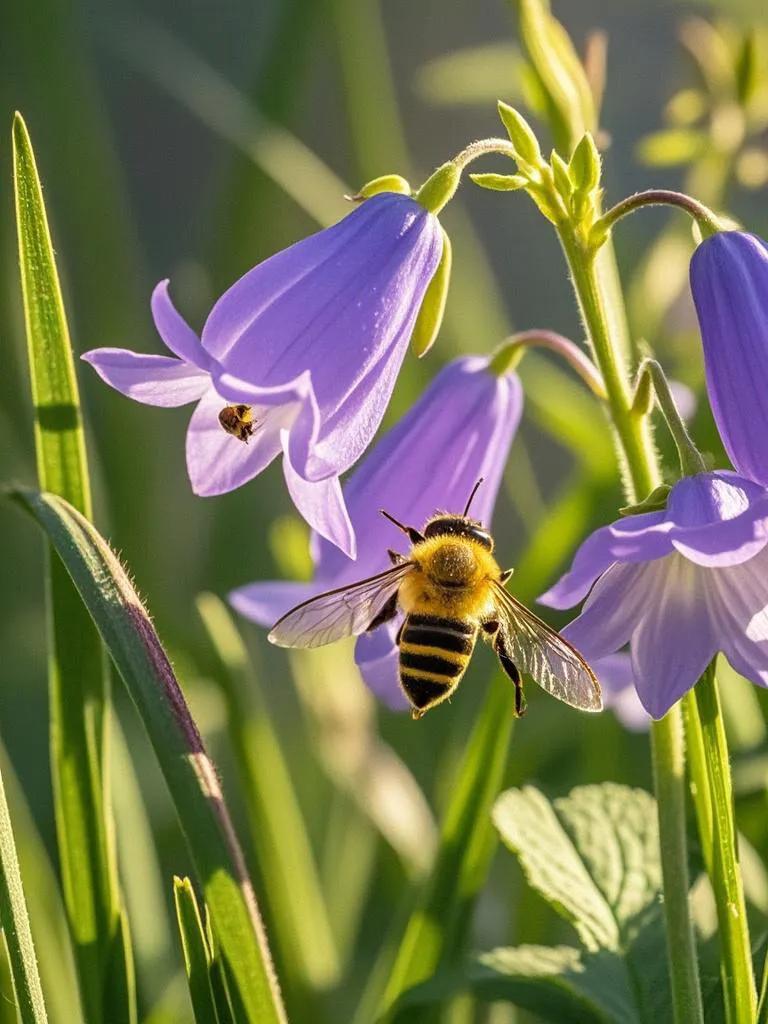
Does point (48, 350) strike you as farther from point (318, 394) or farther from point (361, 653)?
point (361, 653)

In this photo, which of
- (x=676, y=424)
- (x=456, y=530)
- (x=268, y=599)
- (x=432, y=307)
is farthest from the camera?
(x=268, y=599)

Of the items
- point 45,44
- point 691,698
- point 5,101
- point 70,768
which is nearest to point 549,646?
point 691,698

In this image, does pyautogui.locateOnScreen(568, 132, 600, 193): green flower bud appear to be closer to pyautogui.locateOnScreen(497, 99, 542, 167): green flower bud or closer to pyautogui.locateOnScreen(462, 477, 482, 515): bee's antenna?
pyautogui.locateOnScreen(497, 99, 542, 167): green flower bud

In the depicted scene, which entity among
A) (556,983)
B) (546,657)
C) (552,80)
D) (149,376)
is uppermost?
(552,80)

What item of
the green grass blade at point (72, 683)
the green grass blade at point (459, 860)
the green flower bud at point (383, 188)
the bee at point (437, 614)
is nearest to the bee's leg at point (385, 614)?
the bee at point (437, 614)

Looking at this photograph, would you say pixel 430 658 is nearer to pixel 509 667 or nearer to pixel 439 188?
pixel 509 667

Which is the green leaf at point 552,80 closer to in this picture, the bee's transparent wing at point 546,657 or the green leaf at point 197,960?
the bee's transparent wing at point 546,657

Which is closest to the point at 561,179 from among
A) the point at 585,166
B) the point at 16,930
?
the point at 585,166
